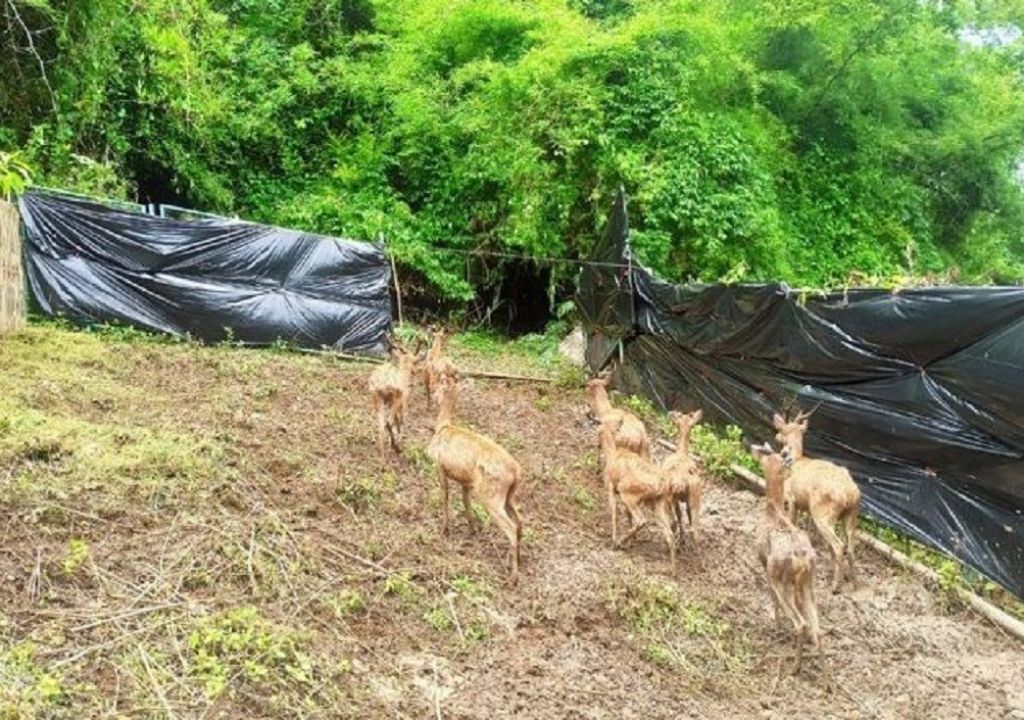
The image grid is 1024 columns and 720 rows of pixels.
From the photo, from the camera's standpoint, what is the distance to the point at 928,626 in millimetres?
5375

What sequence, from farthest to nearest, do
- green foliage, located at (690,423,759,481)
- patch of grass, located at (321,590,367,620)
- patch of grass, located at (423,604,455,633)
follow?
green foliage, located at (690,423,759,481) < patch of grass, located at (423,604,455,633) < patch of grass, located at (321,590,367,620)

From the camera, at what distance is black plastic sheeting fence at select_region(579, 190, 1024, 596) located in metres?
5.66

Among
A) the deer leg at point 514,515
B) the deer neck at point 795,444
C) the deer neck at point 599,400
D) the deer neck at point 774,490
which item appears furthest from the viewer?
the deer neck at point 599,400

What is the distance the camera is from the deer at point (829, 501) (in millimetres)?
5773

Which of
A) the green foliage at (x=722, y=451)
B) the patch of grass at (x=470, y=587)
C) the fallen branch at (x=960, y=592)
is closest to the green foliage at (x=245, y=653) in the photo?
the patch of grass at (x=470, y=587)

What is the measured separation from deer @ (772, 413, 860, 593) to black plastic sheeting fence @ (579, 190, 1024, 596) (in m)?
0.73

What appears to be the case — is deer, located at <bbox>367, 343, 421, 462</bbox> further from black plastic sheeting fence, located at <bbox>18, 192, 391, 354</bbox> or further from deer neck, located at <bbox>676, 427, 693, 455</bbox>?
black plastic sheeting fence, located at <bbox>18, 192, 391, 354</bbox>

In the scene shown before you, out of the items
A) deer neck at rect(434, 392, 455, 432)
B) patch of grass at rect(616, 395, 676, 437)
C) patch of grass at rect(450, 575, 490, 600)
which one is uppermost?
deer neck at rect(434, 392, 455, 432)

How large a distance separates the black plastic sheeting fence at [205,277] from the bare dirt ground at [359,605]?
3.36 meters

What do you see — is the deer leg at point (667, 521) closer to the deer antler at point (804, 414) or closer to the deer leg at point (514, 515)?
the deer leg at point (514, 515)

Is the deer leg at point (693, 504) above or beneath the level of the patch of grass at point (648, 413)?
above

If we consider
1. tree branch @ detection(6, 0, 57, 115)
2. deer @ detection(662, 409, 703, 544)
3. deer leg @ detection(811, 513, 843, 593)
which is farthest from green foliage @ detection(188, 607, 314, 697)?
tree branch @ detection(6, 0, 57, 115)

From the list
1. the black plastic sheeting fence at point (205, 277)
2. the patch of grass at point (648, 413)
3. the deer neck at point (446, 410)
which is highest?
the black plastic sheeting fence at point (205, 277)

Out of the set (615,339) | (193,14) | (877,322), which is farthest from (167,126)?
(877,322)
